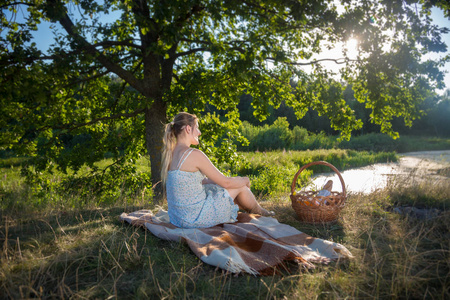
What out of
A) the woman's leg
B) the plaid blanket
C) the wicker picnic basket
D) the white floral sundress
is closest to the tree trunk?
the woman's leg

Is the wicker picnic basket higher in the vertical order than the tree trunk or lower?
lower

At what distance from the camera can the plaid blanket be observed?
2.44 metres

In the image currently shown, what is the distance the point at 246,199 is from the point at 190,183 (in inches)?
35.4

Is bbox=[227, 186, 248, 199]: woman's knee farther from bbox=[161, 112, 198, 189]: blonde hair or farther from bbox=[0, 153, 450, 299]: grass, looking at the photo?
bbox=[0, 153, 450, 299]: grass

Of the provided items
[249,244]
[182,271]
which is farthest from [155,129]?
[182,271]

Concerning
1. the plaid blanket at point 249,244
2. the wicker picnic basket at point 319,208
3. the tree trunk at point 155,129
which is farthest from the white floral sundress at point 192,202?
the tree trunk at point 155,129

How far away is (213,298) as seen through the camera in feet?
6.51

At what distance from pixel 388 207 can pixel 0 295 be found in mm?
4224

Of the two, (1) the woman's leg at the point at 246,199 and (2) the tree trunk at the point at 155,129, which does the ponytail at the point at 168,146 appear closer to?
(1) the woman's leg at the point at 246,199

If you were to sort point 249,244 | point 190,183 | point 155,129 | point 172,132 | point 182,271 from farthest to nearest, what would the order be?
point 155,129 < point 172,132 < point 190,183 < point 249,244 < point 182,271

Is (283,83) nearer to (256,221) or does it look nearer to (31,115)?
(256,221)

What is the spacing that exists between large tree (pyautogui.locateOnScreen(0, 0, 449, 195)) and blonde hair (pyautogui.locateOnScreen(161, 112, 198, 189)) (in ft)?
3.97

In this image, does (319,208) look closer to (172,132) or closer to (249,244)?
(249,244)

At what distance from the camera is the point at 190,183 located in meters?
3.27
